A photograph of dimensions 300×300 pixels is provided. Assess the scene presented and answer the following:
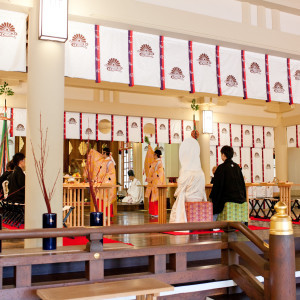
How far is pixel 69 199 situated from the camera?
853 centimetres

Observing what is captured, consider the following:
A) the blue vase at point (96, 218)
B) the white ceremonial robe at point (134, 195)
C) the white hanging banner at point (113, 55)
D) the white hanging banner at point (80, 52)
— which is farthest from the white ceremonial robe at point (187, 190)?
the white ceremonial robe at point (134, 195)

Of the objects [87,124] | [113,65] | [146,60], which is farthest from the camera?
[87,124]

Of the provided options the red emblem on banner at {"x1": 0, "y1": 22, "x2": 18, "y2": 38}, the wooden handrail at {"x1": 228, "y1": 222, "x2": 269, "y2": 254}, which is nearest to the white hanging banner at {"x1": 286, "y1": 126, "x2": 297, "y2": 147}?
the wooden handrail at {"x1": 228, "y1": 222, "x2": 269, "y2": 254}

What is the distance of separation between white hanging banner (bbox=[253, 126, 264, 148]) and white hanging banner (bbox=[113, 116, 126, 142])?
14.1 feet

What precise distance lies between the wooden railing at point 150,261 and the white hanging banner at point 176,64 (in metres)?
2.51

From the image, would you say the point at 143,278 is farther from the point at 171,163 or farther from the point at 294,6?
the point at 171,163

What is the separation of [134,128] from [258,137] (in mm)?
4188

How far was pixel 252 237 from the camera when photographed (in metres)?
3.54

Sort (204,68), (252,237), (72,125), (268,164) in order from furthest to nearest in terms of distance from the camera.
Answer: (268,164), (72,125), (204,68), (252,237)

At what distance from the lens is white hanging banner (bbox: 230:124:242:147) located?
12.2 m

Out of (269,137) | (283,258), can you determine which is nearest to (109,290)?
(283,258)

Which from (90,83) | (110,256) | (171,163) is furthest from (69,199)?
(171,163)

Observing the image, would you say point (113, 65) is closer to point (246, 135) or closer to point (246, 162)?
point (246, 135)

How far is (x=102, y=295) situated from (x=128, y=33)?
3.76m
